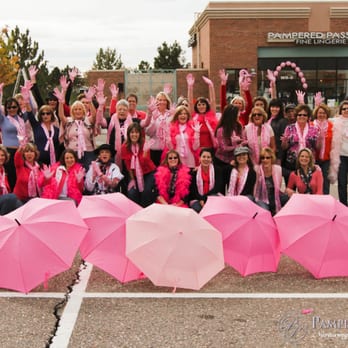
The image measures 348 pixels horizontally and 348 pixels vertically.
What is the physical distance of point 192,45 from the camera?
47688mm

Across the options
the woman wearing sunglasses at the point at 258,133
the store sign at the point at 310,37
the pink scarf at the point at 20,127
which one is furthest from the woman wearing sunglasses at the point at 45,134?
the store sign at the point at 310,37

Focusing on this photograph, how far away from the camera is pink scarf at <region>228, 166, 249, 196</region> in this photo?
618 cm

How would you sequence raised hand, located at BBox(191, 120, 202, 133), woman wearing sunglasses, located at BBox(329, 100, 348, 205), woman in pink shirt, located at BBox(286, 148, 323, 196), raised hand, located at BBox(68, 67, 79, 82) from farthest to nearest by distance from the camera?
raised hand, located at BBox(68, 67, 79, 82)
woman wearing sunglasses, located at BBox(329, 100, 348, 205)
raised hand, located at BBox(191, 120, 202, 133)
woman in pink shirt, located at BBox(286, 148, 323, 196)

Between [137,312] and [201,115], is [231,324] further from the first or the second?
[201,115]

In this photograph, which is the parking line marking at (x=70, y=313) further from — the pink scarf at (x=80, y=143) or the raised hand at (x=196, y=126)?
the raised hand at (x=196, y=126)

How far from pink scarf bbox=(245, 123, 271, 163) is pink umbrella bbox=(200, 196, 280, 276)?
183 cm

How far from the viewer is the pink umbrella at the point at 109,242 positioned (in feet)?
15.4

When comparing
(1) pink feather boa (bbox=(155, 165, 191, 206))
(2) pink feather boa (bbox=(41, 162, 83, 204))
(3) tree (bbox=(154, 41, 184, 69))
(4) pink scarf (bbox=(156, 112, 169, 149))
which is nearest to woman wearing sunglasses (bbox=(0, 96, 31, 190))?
(2) pink feather boa (bbox=(41, 162, 83, 204))

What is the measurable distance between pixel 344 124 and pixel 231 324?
13.5 ft

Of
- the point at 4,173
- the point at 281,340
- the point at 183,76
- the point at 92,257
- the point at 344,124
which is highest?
the point at 183,76

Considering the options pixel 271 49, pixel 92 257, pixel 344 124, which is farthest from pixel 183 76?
pixel 92 257

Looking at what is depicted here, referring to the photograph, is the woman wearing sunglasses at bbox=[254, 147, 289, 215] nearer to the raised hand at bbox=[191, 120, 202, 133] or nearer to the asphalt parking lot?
the raised hand at bbox=[191, 120, 202, 133]

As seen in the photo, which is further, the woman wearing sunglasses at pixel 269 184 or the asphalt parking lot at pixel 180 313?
the woman wearing sunglasses at pixel 269 184

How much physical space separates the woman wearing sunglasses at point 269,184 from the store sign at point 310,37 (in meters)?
32.5
